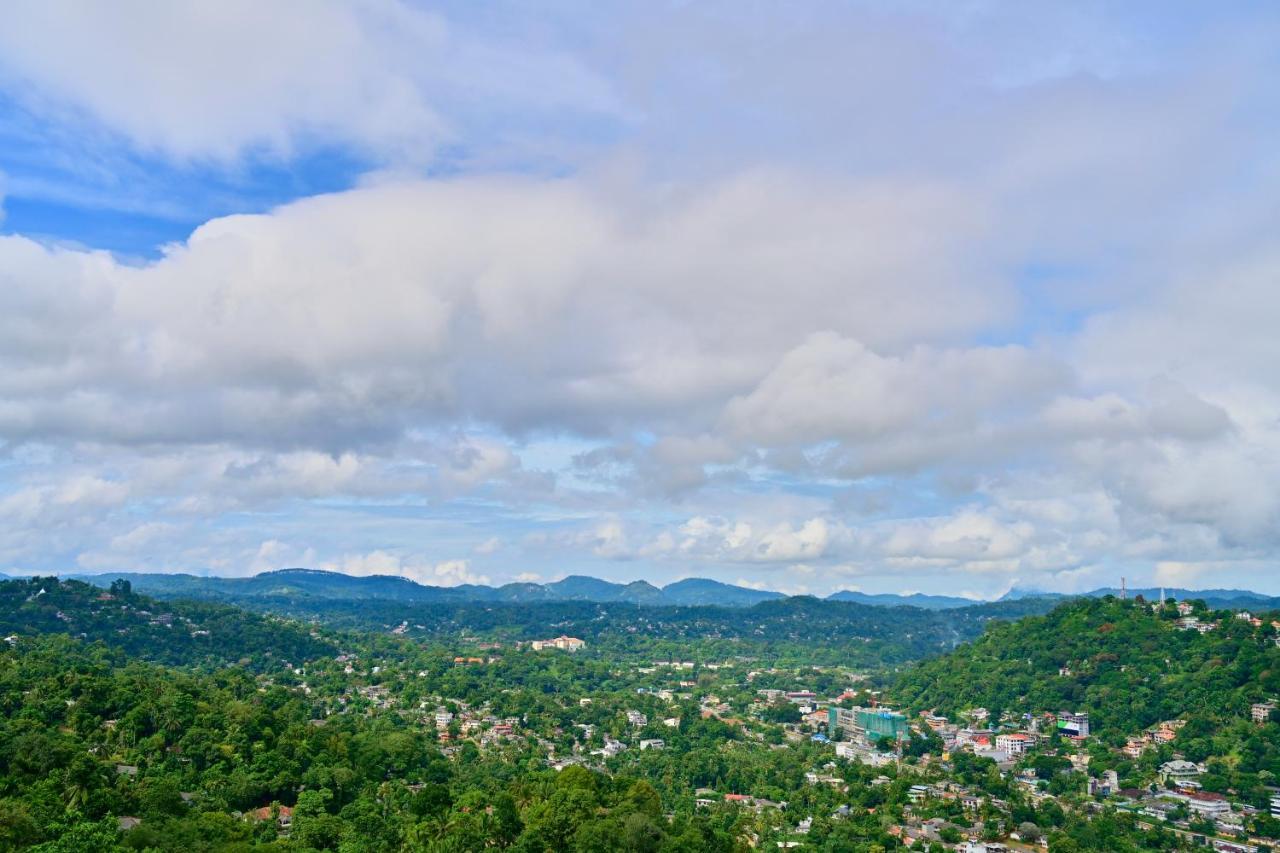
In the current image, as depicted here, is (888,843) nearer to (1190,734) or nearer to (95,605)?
(1190,734)

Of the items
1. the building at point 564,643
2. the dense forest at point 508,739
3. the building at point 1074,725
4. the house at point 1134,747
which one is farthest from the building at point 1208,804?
the building at point 564,643

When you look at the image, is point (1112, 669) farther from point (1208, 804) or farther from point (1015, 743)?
point (1208, 804)

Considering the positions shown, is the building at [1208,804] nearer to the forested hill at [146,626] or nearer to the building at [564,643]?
the forested hill at [146,626]

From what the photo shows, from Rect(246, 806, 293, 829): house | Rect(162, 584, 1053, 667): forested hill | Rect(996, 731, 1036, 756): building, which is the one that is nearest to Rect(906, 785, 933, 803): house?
Rect(996, 731, 1036, 756): building

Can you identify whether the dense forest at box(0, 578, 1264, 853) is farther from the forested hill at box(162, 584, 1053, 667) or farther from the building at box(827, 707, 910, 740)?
the forested hill at box(162, 584, 1053, 667)

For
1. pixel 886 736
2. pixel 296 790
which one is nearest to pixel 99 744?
pixel 296 790
